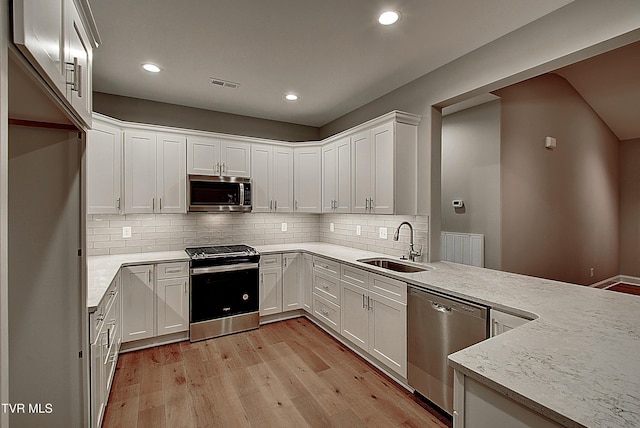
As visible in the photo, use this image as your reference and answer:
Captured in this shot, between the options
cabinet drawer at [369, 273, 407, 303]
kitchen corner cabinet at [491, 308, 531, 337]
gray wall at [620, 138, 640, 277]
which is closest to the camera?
kitchen corner cabinet at [491, 308, 531, 337]

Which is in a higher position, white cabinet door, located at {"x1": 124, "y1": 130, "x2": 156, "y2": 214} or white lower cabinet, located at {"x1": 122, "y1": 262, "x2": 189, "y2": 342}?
white cabinet door, located at {"x1": 124, "y1": 130, "x2": 156, "y2": 214}

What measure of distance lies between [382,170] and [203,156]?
7.07 ft

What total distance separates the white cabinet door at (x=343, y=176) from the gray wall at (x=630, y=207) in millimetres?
6213

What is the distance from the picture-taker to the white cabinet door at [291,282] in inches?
157

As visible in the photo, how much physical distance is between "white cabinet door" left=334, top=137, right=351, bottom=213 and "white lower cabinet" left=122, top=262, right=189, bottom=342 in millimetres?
1917

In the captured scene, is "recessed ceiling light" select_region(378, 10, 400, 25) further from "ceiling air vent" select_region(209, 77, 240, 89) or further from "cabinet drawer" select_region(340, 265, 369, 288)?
"cabinet drawer" select_region(340, 265, 369, 288)

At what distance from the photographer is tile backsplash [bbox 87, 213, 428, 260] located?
3.44 m

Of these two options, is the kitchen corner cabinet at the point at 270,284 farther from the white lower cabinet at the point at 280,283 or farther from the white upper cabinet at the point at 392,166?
the white upper cabinet at the point at 392,166

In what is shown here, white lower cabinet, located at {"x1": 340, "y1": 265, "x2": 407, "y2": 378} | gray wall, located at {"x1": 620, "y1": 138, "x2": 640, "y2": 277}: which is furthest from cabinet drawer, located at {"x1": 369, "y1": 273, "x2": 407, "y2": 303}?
gray wall, located at {"x1": 620, "y1": 138, "x2": 640, "y2": 277}

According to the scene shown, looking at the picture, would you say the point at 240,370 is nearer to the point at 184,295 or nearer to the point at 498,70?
the point at 184,295

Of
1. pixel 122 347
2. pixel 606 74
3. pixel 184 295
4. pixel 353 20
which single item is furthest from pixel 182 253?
pixel 606 74

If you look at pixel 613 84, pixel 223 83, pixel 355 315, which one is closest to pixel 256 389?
pixel 355 315

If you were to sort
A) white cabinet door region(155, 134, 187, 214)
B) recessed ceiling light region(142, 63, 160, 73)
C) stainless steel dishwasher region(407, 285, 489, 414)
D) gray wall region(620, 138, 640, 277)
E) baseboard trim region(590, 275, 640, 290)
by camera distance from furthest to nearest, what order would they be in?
gray wall region(620, 138, 640, 277)
baseboard trim region(590, 275, 640, 290)
white cabinet door region(155, 134, 187, 214)
recessed ceiling light region(142, 63, 160, 73)
stainless steel dishwasher region(407, 285, 489, 414)

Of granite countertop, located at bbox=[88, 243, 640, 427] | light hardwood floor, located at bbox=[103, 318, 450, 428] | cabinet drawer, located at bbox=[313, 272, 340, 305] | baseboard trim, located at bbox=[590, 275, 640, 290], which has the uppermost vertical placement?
granite countertop, located at bbox=[88, 243, 640, 427]
